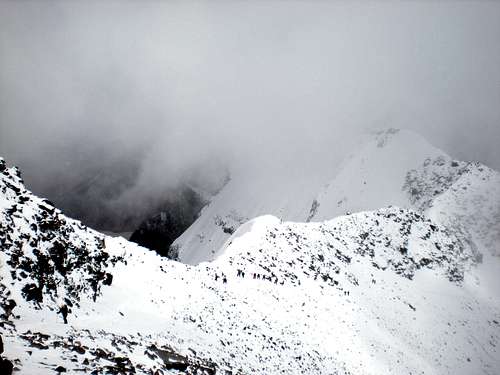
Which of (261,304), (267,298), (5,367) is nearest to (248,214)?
(267,298)

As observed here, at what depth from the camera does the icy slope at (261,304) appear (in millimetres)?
18531

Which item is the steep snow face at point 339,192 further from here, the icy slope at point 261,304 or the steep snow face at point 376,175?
the icy slope at point 261,304

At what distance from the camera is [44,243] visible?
23.2 meters

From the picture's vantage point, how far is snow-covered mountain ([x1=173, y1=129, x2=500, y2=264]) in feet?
356

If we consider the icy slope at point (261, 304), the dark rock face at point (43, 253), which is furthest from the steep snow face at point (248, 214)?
the dark rock face at point (43, 253)

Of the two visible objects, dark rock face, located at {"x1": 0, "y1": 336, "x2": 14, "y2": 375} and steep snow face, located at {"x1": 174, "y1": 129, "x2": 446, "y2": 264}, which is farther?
steep snow face, located at {"x1": 174, "y1": 129, "x2": 446, "y2": 264}

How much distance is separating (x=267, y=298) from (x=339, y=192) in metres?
115

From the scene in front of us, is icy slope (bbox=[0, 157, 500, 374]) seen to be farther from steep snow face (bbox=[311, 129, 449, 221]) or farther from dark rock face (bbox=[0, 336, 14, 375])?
steep snow face (bbox=[311, 129, 449, 221])

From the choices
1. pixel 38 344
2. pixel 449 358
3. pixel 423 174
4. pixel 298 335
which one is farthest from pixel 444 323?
pixel 423 174

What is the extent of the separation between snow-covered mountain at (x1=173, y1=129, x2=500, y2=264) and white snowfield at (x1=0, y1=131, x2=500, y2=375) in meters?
2.16

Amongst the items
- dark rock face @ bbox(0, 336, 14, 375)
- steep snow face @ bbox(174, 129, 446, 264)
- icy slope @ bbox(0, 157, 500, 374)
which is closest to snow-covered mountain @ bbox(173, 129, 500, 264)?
steep snow face @ bbox(174, 129, 446, 264)

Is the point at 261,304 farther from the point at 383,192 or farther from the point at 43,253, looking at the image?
the point at 383,192

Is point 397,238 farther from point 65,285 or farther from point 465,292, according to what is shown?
point 65,285

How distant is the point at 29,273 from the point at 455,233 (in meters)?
97.6
